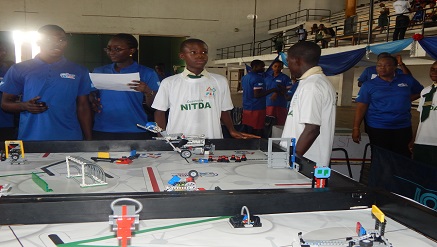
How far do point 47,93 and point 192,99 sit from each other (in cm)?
89

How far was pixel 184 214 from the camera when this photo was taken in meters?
1.19

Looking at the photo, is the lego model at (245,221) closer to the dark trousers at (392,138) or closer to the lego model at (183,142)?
the lego model at (183,142)

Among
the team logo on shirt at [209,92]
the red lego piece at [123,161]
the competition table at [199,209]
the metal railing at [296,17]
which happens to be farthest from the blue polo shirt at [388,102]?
the metal railing at [296,17]

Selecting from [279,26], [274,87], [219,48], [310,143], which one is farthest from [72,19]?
[310,143]

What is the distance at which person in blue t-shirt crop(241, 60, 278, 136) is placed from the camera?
5.29 metres

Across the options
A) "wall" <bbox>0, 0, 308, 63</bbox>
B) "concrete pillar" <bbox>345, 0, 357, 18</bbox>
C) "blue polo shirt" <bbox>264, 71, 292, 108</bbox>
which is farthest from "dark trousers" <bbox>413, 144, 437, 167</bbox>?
"wall" <bbox>0, 0, 308, 63</bbox>

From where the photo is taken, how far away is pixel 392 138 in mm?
3414

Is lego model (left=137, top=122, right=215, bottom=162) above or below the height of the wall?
below

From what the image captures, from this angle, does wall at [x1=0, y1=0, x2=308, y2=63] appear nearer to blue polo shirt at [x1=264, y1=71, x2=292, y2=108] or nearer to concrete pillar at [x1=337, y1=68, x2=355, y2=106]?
concrete pillar at [x1=337, y1=68, x2=355, y2=106]

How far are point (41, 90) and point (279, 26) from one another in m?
16.5

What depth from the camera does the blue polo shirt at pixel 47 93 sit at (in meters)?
2.40

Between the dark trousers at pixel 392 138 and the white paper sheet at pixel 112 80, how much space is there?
2.19 meters

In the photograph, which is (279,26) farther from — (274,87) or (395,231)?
(395,231)

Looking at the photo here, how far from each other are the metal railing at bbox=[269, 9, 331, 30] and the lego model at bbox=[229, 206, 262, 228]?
55.6 feet
